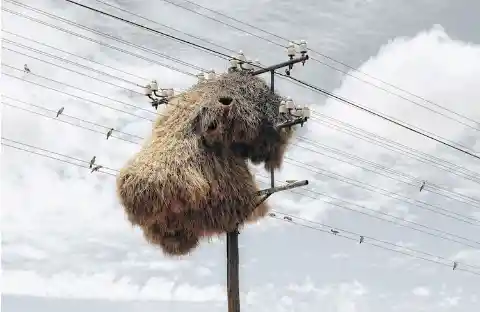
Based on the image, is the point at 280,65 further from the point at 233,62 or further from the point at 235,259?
the point at 235,259

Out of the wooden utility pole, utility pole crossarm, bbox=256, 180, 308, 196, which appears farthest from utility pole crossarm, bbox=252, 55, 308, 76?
utility pole crossarm, bbox=256, 180, 308, 196

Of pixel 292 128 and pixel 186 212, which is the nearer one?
pixel 186 212

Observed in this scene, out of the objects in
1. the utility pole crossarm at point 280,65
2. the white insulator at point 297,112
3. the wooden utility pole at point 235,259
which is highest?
the utility pole crossarm at point 280,65

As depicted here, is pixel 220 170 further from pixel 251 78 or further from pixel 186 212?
pixel 251 78

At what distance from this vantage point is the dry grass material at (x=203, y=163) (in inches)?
601

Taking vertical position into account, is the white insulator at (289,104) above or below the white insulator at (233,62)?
below

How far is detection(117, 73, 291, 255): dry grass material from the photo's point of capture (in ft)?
50.1

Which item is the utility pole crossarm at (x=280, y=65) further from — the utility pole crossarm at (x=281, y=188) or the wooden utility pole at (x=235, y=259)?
the utility pole crossarm at (x=281, y=188)

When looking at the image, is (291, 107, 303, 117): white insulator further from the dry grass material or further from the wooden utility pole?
the dry grass material

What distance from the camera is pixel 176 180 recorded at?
49.7ft

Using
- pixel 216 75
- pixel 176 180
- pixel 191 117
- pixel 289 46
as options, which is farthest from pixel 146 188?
pixel 289 46

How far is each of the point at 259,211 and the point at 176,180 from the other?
Answer: 2413mm

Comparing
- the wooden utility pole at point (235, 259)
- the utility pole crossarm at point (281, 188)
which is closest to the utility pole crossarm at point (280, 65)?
the wooden utility pole at point (235, 259)

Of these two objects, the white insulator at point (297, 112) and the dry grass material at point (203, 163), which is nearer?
the dry grass material at point (203, 163)
